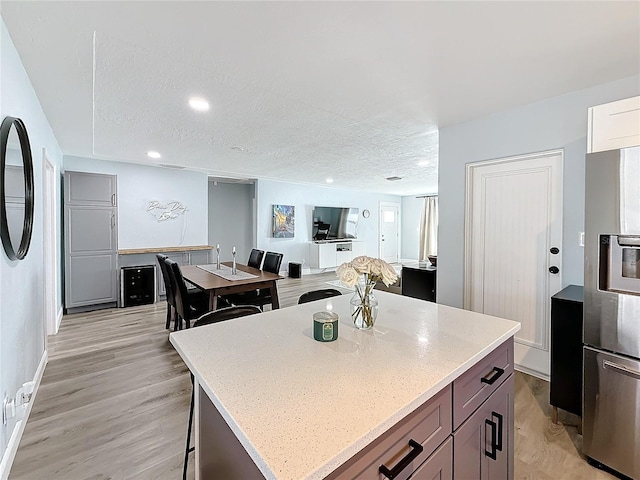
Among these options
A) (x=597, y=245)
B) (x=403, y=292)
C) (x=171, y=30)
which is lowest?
(x=403, y=292)

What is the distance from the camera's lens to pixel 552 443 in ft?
6.07

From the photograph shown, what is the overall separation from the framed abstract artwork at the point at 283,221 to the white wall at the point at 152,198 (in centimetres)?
172

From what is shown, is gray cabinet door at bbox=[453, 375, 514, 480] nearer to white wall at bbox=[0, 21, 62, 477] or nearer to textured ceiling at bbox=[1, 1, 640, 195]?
textured ceiling at bbox=[1, 1, 640, 195]

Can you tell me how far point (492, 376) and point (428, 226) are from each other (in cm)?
809

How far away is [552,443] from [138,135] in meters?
4.53

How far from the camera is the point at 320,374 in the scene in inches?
38.1

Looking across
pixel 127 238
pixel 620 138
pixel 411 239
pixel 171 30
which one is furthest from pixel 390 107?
pixel 411 239

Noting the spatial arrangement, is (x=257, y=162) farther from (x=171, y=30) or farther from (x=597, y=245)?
(x=597, y=245)

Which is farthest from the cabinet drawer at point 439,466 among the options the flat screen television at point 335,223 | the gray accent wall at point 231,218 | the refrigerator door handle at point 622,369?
the flat screen television at point 335,223

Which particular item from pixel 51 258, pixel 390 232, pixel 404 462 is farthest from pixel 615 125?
pixel 390 232

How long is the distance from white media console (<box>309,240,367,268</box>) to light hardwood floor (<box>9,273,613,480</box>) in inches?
186

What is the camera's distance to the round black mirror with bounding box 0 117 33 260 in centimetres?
161

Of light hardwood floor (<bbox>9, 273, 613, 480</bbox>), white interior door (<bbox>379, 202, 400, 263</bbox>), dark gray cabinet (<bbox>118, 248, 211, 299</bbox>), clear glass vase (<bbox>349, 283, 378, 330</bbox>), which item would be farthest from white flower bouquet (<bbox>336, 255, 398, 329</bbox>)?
white interior door (<bbox>379, 202, 400, 263</bbox>)

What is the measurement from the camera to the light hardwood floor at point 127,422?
166 centimetres
